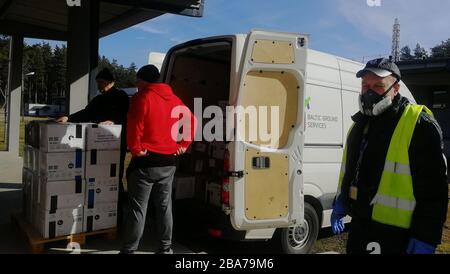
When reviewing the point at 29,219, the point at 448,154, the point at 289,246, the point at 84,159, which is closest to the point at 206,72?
the point at 84,159

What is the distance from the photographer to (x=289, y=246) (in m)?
5.17

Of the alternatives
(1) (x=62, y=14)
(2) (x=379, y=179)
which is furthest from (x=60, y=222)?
(1) (x=62, y=14)

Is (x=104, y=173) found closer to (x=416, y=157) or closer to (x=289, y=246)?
(x=289, y=246)

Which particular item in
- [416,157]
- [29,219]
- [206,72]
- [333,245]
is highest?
[206,72]

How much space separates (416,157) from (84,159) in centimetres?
329

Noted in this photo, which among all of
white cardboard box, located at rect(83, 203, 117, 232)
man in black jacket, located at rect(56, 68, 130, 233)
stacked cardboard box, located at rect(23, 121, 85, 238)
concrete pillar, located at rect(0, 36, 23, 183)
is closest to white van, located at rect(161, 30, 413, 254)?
man in black jacket, located at rect(56, 68, 130, 233)

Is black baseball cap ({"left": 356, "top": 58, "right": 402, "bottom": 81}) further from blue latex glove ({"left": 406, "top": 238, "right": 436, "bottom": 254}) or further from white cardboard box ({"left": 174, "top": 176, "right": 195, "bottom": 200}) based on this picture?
white cardboard box ({"left": 174, "top": 176, "right": 195, "bottom": 200})

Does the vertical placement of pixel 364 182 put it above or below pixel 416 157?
below

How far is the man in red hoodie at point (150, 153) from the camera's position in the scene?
4.29 meters

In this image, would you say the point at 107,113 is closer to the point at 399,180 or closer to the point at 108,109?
the point at 108,109

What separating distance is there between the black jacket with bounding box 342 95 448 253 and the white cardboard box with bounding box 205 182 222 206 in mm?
2157

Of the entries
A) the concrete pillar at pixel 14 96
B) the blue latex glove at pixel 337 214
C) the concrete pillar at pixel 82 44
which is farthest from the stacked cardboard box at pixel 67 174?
the concrete pillar at pixel 14 96

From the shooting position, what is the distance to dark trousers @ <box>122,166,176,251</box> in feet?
14.2
